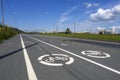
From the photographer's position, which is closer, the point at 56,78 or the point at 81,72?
the point at 56,78

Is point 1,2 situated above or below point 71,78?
above

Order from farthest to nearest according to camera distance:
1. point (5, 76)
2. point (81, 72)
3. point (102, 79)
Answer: point (81, 72)
point (5, 76)
point (102, 79)

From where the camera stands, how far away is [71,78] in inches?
251

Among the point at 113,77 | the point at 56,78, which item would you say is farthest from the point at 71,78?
the point at 113,77

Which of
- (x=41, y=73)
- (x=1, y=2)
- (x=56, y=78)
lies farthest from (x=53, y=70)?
(x=1, y=2)

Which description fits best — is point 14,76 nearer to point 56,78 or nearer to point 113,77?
point 56,78

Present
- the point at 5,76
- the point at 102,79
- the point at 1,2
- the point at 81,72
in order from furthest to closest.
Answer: the point at 1,2 < the point at 81,72 < the point at 5,76 < the point at 102,79

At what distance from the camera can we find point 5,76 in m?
6.72

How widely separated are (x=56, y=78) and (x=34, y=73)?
109 centimetres

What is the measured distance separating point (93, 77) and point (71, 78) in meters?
0.72

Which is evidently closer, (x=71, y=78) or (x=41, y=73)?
(x=71, y=78)

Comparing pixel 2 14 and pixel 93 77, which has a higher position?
pixel 2 14

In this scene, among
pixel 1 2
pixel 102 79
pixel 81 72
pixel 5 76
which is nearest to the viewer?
pixel 102 79

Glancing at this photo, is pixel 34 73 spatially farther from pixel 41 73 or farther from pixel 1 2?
pixel 1 2
